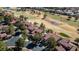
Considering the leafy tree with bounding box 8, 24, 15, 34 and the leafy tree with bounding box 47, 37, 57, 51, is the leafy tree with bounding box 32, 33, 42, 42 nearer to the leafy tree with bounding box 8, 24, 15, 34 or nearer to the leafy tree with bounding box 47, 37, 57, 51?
the leafy tree with bounding box 47, 37, 57, 51

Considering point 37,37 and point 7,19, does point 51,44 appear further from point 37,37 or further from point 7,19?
Answer: point 7,19

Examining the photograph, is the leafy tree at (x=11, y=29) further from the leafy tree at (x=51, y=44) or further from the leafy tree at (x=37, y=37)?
the leafy tree at (x=51, y=44)

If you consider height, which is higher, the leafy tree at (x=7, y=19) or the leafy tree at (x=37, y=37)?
the leafy tree at (x=7, y=19)

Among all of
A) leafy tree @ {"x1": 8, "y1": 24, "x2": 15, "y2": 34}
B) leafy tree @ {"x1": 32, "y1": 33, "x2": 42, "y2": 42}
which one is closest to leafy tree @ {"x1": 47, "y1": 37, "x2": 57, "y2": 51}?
leafy tree @ {"x1": 32, "y1": 33, "x2": 42, "y2": 42}

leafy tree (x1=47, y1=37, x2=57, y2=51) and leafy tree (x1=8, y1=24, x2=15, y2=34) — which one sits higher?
leafy tree (x1=8, y1=24, x2=15, y2=34)

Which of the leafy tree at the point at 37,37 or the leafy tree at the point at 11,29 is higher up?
the leafy tree at the point at 11,29

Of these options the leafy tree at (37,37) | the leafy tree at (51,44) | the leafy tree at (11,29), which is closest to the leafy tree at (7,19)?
the leafy tree at (11,29)

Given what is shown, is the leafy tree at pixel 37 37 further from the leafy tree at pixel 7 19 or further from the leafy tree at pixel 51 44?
the leafy tree at pixel 7 19

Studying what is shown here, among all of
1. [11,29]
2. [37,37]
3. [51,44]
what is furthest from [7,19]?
[51,44]

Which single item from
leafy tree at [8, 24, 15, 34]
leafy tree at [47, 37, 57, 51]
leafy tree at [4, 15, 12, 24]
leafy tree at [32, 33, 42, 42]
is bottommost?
leafy tree at [47, 37, 57, 51]

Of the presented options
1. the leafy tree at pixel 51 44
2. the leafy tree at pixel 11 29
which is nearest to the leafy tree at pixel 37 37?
the leafy tree at pixel 51 44

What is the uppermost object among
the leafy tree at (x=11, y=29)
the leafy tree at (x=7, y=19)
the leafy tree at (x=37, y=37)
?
the leafy tree at (x=7, y=19)
